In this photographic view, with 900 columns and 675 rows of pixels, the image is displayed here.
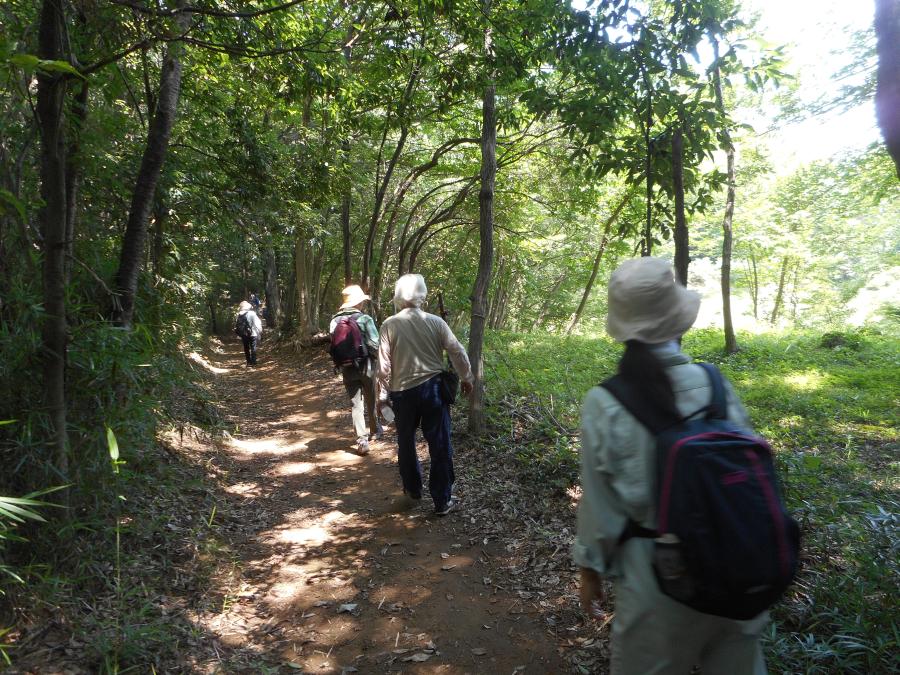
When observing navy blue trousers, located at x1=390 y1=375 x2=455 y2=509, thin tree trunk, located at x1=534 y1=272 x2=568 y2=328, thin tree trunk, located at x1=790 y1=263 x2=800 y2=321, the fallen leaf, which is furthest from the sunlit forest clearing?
thin tree trunk, located at x1=790 y1=263 x2=800 y2=321

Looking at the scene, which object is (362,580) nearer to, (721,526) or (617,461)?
(617,461)

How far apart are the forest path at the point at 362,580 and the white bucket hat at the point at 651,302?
2276mm

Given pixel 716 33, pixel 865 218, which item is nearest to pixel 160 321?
pixel 716 33

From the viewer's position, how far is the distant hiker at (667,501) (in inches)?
55.4

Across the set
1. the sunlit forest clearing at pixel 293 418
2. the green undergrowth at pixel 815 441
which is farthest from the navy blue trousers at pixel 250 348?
the green undergrowth at pixel 815 441

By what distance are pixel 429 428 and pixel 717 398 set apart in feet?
10.6

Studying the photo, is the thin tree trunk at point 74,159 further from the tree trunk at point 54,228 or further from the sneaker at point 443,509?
the sneaker at point 443,509

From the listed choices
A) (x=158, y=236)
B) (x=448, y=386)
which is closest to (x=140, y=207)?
(x=448, y=386)

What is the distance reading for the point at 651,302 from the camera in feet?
5.70

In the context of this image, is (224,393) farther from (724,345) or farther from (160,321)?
(724,345)

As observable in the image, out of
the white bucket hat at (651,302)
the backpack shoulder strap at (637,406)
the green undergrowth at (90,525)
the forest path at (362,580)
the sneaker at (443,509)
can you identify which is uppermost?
the white bucket hat at (651,302)

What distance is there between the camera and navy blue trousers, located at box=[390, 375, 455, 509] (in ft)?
15.2

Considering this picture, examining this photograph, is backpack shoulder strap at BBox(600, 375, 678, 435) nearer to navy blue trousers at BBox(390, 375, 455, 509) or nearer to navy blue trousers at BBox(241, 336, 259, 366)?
navy blue trousers at BBox(390, 375, 455, 509)

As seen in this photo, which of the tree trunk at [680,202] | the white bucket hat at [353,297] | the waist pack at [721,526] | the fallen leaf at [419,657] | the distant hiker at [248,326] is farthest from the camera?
the distant hiker at [248,326]
